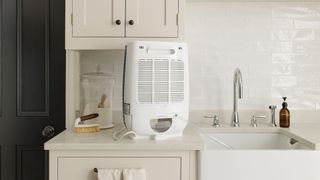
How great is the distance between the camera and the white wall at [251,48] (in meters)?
2.22

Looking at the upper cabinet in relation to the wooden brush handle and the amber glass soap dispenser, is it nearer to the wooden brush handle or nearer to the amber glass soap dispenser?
the wooden brush handle

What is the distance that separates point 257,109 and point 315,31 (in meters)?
0.62

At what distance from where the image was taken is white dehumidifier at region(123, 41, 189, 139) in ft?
5.26

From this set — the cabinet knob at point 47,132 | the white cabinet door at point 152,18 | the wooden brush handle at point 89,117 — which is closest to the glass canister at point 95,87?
the wooden brush handle at point 89,117

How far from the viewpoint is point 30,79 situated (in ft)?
7.29

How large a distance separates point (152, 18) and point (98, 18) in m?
0.29

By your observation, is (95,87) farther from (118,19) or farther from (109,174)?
(109,174)

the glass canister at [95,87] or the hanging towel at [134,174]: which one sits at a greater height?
the glass canister at [95,87]

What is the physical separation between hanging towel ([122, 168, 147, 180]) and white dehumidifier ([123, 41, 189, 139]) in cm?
19

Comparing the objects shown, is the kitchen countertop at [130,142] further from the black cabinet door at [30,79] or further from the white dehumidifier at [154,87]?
the black cabinet door at [30,79]

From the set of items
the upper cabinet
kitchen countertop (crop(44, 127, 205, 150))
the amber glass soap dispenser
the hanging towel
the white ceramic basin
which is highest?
the upper cabinet

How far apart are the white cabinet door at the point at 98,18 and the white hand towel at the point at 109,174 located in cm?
73

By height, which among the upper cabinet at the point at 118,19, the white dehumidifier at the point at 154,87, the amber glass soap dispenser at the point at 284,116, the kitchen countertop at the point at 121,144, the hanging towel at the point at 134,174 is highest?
the upper cabinet at the point at 118,19

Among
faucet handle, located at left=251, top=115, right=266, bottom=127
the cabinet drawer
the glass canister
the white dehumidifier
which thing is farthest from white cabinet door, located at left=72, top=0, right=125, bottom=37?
faucet handle, located at left=251, top=115, right=266, bottom=127
